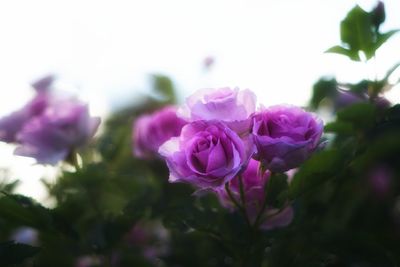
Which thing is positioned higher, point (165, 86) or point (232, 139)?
point (232, 139)

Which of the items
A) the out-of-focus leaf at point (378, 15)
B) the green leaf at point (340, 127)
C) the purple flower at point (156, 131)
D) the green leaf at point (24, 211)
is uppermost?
the out-of-focus leaf at point (378, 15)

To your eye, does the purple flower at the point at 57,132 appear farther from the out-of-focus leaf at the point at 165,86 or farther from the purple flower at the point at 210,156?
the purple flower at the point at 210,156

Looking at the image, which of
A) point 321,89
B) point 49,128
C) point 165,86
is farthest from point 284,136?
point 165,86

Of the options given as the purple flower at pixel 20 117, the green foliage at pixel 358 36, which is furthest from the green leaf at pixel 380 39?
the purple flower at pixel 20 117

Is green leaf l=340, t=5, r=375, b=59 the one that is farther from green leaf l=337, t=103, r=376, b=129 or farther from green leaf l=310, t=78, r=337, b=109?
green leaf l=310, t=78, r=337, b=109

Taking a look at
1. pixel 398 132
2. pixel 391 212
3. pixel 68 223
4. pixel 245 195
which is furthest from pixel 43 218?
pixel 391 212

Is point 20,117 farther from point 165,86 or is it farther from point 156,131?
point 165,86

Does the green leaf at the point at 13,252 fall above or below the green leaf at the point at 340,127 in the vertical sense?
below
